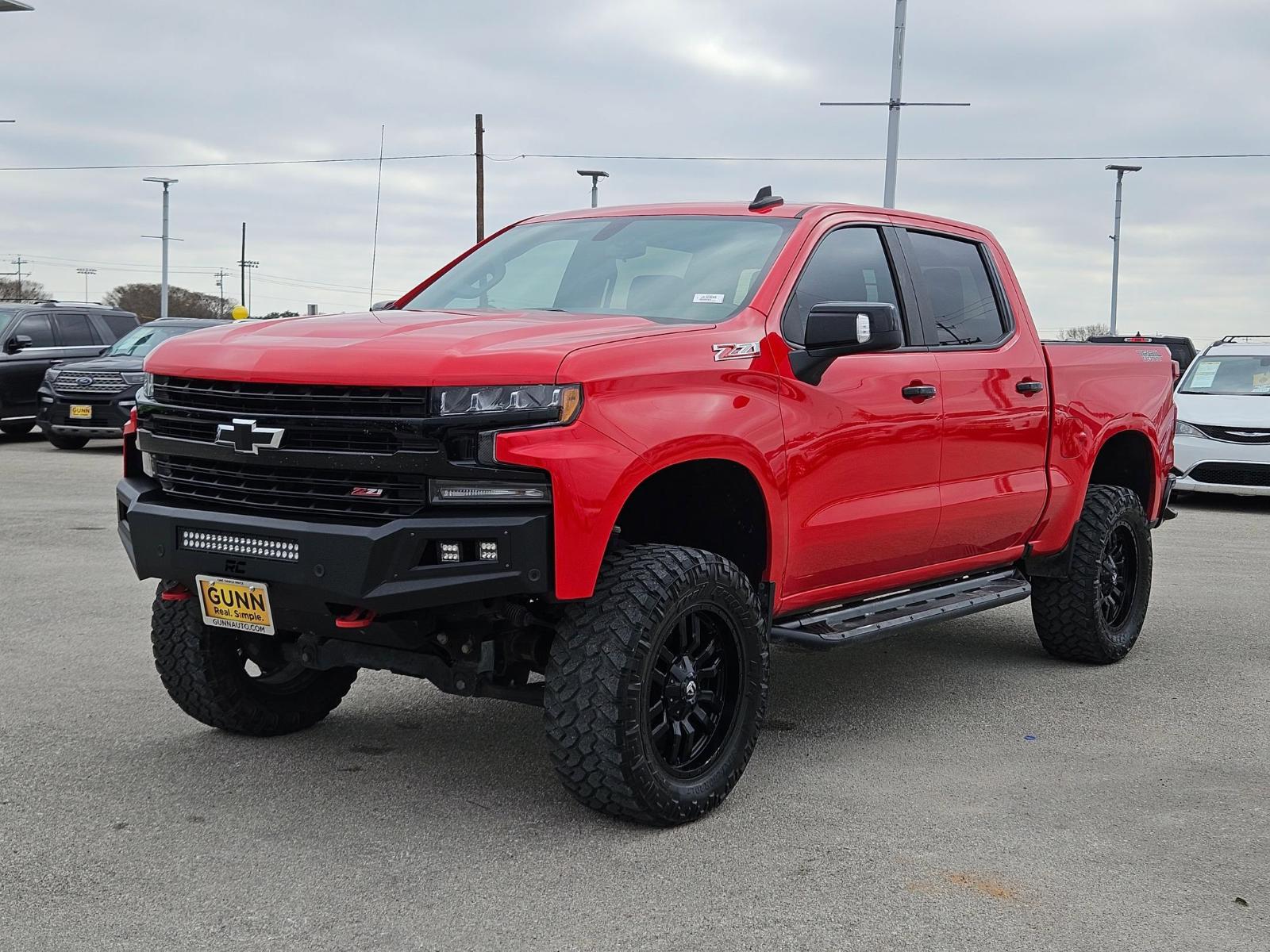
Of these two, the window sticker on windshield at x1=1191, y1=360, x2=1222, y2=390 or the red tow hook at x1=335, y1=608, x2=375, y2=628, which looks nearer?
the red tow hook at x1=335, y1=608, x2=375, y2=628

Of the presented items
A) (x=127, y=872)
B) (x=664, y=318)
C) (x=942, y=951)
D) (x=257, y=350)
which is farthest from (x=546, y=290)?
(x=942, y=951)

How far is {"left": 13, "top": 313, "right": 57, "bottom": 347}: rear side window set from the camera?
1991 centimetres

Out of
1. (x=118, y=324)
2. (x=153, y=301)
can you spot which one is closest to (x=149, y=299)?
(x=153, y=301)

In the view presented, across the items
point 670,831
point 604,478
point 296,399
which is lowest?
point 670,831

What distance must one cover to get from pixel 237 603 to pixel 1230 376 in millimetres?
13793

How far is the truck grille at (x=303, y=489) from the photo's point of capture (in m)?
4.09

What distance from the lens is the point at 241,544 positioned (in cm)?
425

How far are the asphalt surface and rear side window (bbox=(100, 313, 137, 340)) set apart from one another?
50.9 feet

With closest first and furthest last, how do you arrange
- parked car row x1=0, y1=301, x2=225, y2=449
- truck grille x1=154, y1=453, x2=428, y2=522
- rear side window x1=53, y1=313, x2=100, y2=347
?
truck grille x1=154, y1=453, x2=428, y2=522
parked car row x1=0, y1=301, x2=225, y2=449
rear side window x1=53, y1=313, x2=100, y2=347

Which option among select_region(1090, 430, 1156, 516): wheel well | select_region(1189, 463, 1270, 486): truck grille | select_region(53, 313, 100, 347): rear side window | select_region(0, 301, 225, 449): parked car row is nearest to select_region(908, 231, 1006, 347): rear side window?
select_region(1090, 430, 1156, 516): wheel well

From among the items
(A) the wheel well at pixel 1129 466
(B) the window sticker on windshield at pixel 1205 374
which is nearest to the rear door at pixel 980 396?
(A) the wheel well at pixel 1129 466

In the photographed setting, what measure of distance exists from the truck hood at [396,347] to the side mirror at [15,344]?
16181mm

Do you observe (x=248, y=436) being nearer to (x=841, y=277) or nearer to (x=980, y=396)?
(x=841, y=277)

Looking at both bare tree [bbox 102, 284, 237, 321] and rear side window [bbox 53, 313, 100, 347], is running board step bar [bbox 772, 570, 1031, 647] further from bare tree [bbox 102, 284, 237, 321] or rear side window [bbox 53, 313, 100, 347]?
bare tree [bbox 102, 284, 237, 321]
